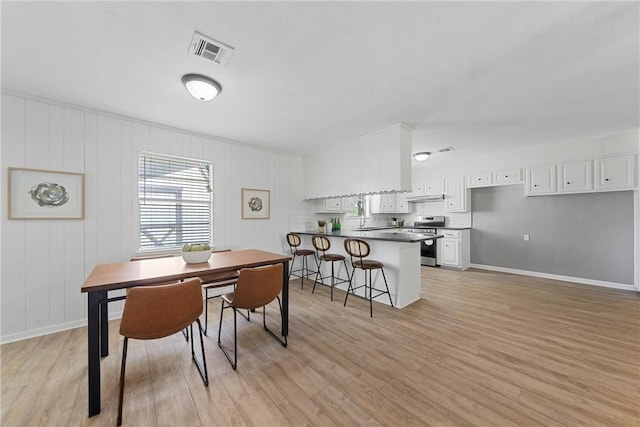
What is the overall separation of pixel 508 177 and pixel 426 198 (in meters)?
1.72

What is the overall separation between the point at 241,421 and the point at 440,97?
3369 millimetres

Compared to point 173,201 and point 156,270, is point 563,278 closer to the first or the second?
point 156,270

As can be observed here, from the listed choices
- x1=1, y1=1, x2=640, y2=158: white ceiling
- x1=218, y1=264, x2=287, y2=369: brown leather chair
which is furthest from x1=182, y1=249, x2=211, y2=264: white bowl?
x1=1, y1=1, x2=640, y2=158: white ceiling

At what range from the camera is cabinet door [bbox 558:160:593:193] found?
4113 mm

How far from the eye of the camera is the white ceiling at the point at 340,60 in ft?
4.99

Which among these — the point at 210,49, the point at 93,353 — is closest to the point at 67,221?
the point at 93,353

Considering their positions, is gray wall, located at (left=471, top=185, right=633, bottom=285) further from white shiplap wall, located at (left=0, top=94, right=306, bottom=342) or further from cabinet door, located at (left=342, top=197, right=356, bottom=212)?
white shiplap wall, located at (left=0, top=94, right=306, bottom=342)

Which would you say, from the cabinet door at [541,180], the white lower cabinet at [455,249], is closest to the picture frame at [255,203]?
the white lower cabinet at [455,249]

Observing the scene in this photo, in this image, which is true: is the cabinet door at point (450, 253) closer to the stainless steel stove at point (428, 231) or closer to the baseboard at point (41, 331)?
the stainless steel stove at point (428, 231)

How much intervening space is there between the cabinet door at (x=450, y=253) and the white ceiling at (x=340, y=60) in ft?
9.49

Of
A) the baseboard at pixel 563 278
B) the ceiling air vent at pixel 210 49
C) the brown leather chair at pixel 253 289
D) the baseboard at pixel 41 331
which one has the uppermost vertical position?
the ceiling air vent at pixel 210 49

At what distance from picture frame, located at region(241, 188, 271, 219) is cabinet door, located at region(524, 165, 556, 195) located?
520cm

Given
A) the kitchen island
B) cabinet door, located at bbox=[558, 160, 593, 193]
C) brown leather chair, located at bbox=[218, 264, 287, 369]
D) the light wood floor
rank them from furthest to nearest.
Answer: cabinet door, located at bbox=[558, 160, 593, 193], the kitchen island, brown leather chair, located at bbox=[218, 264, 287, 369], the light wood floor

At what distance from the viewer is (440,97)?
262 cm
